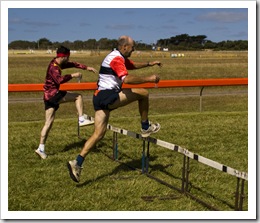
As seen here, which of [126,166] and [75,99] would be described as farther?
[75,99]

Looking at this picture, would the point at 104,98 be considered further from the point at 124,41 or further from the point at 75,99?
the point at 75,99

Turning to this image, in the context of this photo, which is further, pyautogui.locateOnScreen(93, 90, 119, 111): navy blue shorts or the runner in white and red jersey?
pyautogui.locateOnScreen(93, 90, 119, 111): navy blue shorts

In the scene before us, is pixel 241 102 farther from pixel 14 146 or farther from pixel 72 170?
pixel 72 170

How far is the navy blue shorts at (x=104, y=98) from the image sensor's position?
6859mm

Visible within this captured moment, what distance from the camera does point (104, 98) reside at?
6.87 metres

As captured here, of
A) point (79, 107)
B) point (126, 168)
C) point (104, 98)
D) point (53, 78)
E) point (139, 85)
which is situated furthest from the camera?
point (139, 85)

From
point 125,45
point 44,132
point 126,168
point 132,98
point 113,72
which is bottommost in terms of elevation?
point 126,168

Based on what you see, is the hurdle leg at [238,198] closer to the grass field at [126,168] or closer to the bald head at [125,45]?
the grass field at [126,168]

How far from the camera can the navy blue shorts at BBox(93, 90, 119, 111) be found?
686cm

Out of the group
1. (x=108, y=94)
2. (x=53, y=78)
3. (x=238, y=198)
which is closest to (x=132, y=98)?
(x=108, y=94)

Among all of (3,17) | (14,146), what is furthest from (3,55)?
(14,146)

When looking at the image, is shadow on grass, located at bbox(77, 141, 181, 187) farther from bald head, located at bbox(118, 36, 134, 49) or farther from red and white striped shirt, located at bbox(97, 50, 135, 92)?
bald head, located at bbox(118, 36, 134, 49)

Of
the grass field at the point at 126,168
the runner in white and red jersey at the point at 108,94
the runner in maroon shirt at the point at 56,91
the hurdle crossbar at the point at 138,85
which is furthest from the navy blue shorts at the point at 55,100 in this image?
the hurdle crossbar at the point at 138,85

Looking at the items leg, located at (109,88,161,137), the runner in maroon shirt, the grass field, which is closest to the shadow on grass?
the grass field
